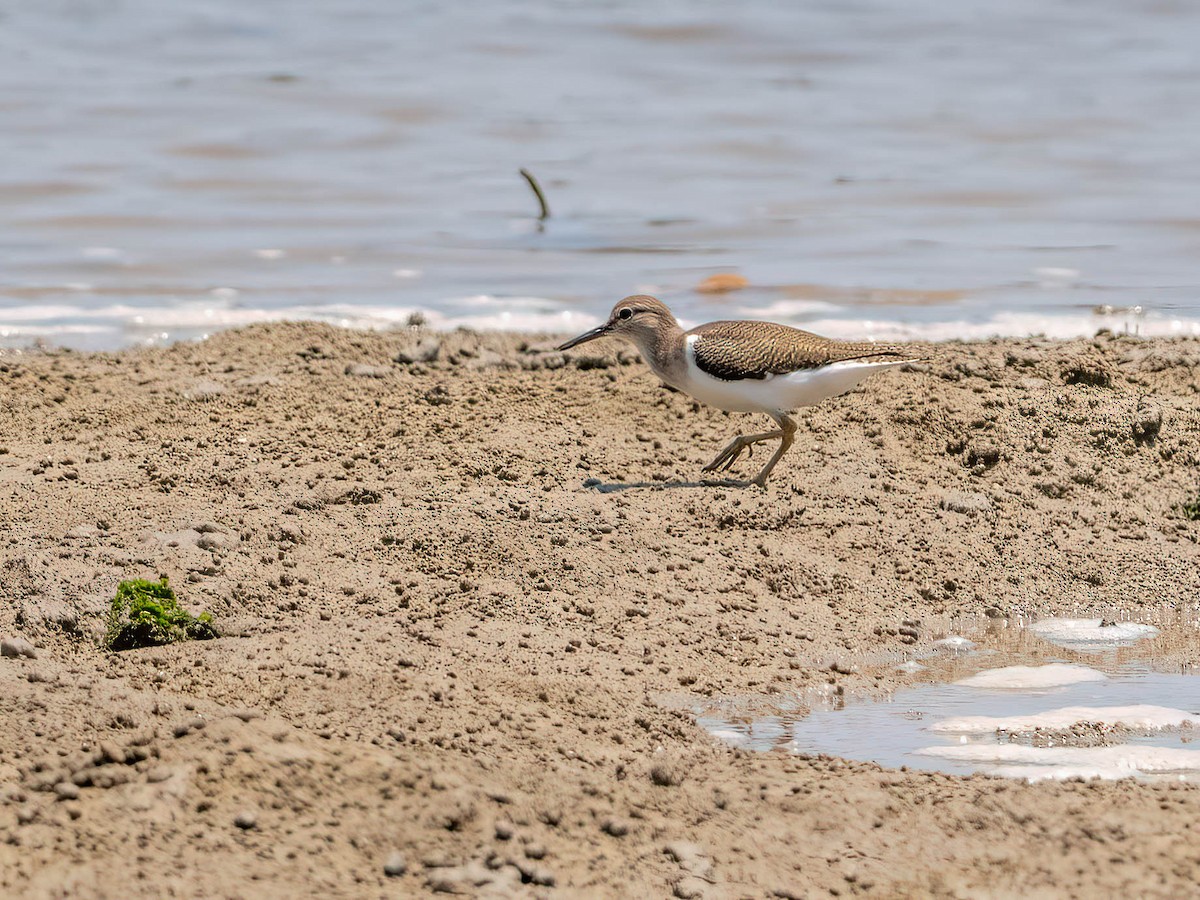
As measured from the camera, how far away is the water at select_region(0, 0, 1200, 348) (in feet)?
36.4

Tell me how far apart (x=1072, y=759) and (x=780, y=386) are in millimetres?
2675

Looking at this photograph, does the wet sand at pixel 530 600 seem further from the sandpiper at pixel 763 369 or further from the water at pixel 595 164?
the water at pixel 595 164

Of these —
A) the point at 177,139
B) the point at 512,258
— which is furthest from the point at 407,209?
the point at 177,139

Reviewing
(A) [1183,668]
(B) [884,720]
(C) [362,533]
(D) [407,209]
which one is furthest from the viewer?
(D) [407,209]

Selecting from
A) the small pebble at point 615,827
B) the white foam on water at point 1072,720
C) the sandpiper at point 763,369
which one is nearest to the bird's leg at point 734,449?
the sandpiper at point 763,369

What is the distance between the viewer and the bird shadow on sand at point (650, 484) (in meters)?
6.57

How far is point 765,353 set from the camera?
22.9 ft

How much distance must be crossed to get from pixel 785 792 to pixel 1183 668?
189 centimetres

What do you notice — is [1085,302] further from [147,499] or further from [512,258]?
[147,499]

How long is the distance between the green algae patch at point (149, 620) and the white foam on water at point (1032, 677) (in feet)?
8.55

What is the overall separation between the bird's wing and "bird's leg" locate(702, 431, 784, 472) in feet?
0.90

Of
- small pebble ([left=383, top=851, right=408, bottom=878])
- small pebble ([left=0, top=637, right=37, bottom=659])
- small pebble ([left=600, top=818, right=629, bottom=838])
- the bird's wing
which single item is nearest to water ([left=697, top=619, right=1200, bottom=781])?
small pebble ([left=600, top=818, right=629, bottom=838])

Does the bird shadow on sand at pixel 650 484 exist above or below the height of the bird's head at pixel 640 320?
below

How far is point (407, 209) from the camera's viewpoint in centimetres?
1373
